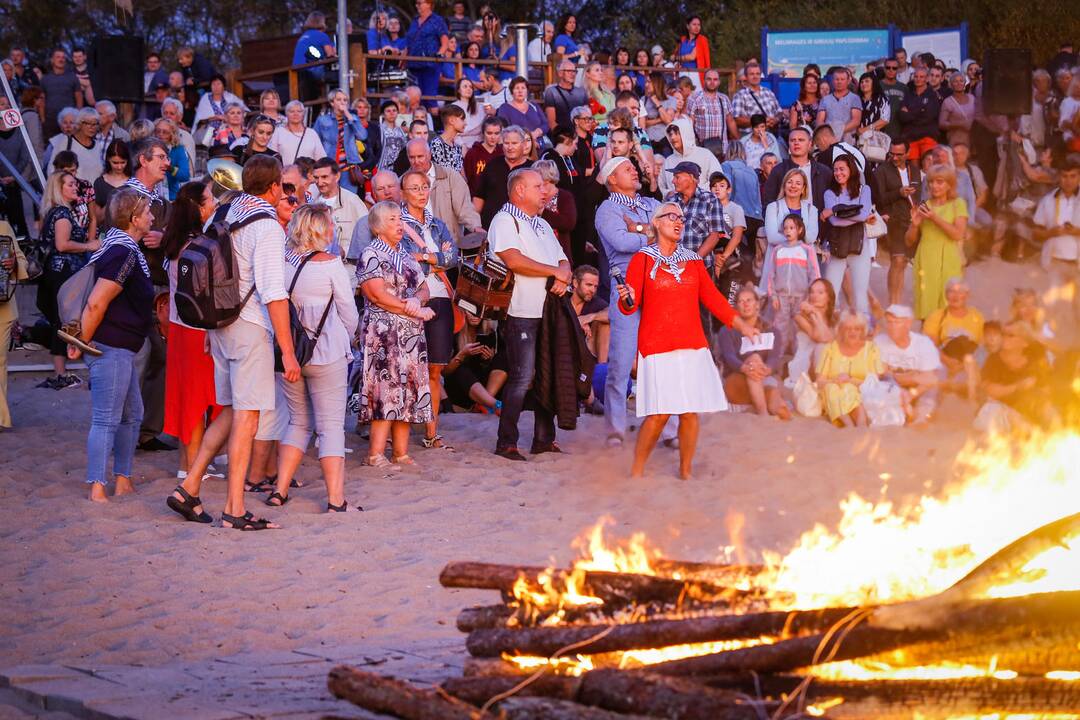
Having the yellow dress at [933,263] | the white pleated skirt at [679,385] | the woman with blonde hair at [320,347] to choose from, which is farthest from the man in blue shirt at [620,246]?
the yellow dress at [933,263]

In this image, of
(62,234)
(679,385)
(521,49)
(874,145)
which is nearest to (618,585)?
(679,385)

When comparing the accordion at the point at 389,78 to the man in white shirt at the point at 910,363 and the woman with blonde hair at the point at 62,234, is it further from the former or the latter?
the man in white shirt at the point at 910,363

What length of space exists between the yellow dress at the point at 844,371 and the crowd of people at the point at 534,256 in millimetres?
29

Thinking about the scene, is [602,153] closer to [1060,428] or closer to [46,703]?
[1060,428]

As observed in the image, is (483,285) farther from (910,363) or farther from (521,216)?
(910,363)

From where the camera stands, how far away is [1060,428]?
11.4m

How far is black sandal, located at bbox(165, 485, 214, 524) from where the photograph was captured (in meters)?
8.53

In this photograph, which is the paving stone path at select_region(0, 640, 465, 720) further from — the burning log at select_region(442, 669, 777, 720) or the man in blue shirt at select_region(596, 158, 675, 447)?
the man in blue shirt at select_region(596, 158, 675, 447)

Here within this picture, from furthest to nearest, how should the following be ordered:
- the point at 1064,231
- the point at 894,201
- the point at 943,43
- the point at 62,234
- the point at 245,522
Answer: the point at 943,43 < the point at 894,201 < the point at 1064,231 < the point at 62,234 < the point at 245,522

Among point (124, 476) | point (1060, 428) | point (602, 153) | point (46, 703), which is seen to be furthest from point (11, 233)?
point (1060, 428)

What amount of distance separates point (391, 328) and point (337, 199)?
244 centimetres

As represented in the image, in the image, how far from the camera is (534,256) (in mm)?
10453

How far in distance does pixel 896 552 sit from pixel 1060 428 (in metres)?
6.80

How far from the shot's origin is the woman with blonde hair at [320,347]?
28.5 feet
